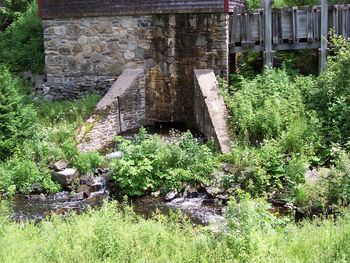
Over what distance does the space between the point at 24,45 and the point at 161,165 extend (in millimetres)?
9550

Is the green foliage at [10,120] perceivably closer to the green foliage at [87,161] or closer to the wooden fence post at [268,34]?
the green foliage at [87,161]

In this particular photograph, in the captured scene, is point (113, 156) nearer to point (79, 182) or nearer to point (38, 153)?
point (79, 182)

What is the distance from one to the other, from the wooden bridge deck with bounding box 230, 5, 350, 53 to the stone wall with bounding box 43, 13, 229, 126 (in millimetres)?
666

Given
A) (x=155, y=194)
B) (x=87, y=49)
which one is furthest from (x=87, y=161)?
(x=87, y=49)

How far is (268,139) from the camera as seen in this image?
36.6 feet

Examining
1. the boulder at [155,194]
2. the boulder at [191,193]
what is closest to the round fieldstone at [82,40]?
the boulder at [155,194]

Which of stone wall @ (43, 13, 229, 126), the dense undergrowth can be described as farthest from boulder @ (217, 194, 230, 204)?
stone wall @ (43, 13, 229, 126)

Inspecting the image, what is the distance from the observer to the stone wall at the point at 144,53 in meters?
14.3

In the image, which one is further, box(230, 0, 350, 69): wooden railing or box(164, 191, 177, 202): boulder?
box(230, 0, 350, 69): wooden railing

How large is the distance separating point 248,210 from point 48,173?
6536 mm

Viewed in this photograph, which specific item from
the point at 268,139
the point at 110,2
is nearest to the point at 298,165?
the point at 268,139

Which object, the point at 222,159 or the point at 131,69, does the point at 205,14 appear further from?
the point at 222,159

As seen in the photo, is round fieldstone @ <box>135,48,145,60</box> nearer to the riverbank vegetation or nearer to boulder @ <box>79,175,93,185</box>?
the riverbank vegetation

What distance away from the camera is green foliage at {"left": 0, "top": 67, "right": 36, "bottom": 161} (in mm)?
11562
